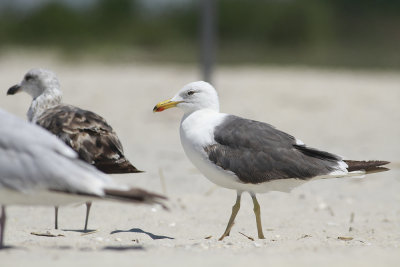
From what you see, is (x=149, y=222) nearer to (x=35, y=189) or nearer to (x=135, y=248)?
(x=135, y=248)

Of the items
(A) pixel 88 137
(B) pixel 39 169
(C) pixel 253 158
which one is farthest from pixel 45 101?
(B) pixel 39 169

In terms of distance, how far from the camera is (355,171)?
17.5 feet

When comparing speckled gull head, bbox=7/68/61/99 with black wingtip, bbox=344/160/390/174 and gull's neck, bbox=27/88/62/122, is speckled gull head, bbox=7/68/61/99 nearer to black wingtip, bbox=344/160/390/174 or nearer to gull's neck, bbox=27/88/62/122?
gull's neck, bbox=27/88/62/122

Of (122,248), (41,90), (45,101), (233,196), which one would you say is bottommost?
(122,248)

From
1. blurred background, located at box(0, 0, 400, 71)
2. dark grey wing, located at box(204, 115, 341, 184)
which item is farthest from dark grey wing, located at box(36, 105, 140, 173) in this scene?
blurred background, located at box(0, 0, 400, 71)

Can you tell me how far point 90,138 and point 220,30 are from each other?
26550mm

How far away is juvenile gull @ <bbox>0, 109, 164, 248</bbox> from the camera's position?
401cm

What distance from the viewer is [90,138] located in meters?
5.25

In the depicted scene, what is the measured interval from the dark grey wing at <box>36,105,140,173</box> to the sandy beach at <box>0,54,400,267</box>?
1.68 ft

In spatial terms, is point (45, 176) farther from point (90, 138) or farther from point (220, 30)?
point (220, 30)

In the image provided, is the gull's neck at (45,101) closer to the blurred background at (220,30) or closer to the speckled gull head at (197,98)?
the speckled gull head at (197,98)

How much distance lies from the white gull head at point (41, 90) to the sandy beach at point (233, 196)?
92 cm

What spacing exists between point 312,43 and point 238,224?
23544mm

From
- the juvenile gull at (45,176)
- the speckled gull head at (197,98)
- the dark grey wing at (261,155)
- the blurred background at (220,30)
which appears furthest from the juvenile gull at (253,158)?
the blurred background at (220,30)
